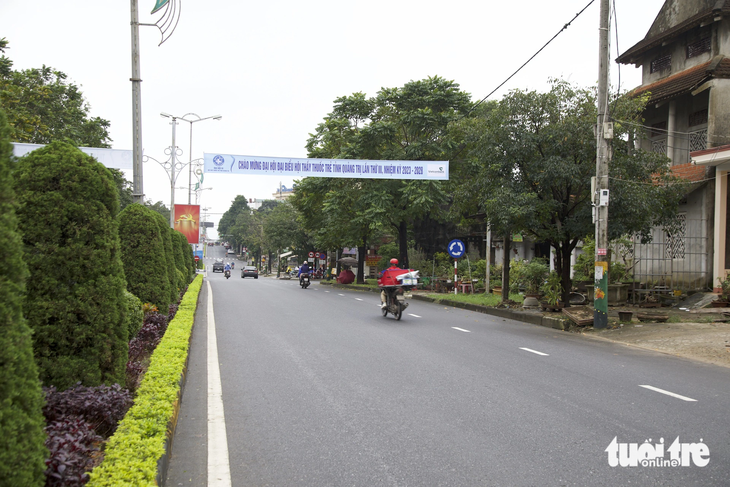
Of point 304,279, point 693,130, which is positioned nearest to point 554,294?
point 693,130

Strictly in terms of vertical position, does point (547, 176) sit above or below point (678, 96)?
below

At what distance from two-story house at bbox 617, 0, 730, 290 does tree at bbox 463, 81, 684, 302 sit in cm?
221

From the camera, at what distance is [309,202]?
3472 centimetres

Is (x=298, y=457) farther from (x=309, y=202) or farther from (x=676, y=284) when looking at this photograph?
(x=309, y=202)

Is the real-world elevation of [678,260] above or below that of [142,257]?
below

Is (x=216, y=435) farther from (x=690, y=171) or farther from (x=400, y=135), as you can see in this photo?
(x=400, y=135)

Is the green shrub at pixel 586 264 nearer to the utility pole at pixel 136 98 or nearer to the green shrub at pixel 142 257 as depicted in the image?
the green shrub at pixel 142 257

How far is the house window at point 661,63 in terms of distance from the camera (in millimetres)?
20916

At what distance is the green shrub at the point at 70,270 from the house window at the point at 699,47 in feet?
67.5

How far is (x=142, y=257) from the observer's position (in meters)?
11.1

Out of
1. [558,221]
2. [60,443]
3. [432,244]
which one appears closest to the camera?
[60,443]

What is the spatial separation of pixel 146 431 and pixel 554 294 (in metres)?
14.0

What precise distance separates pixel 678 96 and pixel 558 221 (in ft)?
24.1

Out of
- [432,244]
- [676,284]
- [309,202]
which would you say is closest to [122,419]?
[676,284]
